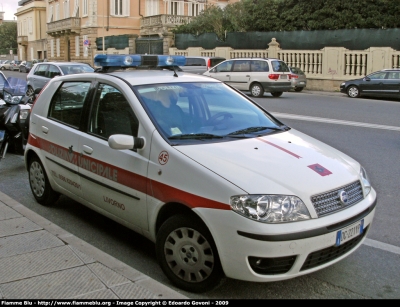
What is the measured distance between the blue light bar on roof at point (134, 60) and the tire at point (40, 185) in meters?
1.44

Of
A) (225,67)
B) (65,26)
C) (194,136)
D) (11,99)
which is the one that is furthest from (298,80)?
(65,26)

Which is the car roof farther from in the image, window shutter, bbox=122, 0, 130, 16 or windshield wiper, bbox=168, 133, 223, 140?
window shutter, bbox=122, 0, 130, 16

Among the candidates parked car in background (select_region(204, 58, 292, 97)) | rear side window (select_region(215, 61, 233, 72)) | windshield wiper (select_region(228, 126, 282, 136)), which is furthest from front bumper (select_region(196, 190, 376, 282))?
rear side window (select_region(215, 61, 233, 72))

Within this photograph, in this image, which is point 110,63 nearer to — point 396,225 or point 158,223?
point 158,223

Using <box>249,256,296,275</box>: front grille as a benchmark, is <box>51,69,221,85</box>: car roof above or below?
above

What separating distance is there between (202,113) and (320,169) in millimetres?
1305

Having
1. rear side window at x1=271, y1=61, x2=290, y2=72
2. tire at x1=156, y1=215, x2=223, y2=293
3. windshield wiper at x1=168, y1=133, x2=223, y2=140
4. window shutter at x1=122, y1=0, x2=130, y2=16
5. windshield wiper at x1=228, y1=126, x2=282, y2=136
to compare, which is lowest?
tire at x1=156, y1=215, x2=223, y2=293

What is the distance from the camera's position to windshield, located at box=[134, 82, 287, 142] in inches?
169

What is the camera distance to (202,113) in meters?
4.66

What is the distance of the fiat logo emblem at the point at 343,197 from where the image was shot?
368 cm

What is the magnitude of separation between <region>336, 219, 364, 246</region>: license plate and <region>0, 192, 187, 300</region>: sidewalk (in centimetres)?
117

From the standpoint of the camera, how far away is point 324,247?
351 centimetres

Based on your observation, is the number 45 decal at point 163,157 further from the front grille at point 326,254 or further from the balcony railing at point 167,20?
the balcony railing at point 167,20

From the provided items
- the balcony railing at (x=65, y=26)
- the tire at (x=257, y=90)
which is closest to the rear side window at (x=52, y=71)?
the tire at (x=257, y=90)
